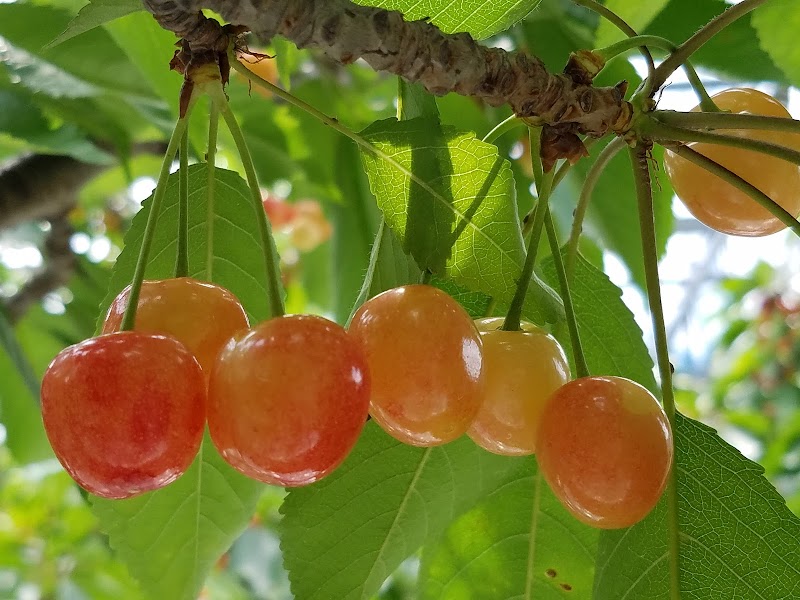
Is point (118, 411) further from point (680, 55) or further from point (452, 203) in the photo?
point (680, 55)

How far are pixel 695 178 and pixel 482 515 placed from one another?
0.47 meters

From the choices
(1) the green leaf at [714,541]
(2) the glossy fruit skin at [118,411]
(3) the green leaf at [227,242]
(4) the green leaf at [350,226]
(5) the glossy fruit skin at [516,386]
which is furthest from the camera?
(4) the green leaf at [350,226]

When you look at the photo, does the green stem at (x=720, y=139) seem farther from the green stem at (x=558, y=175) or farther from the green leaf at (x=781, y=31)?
the green leaf at (x=781, y=31)

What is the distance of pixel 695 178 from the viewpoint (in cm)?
89

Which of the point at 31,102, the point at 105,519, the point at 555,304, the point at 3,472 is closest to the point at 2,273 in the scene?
the point at 3,472

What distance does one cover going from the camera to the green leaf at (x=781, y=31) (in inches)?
41.2

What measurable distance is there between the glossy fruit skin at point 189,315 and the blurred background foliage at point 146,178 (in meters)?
0.42

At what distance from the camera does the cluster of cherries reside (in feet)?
1.83

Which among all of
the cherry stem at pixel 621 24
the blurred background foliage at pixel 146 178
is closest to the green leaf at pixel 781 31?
the blurred background foliage at pixel 146 178

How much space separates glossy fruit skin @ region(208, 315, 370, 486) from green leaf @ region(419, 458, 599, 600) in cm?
49

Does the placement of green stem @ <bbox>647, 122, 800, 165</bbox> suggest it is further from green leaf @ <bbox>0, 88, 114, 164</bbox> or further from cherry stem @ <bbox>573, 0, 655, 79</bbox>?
green leaf @ <bbox>0, 88, 114, 164</bbox>

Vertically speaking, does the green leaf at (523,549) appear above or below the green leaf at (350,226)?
above

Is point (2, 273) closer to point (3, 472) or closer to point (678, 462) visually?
point (3, 472)

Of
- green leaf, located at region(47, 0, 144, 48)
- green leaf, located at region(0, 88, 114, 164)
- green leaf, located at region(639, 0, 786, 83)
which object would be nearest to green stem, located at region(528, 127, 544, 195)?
green leaf, located at region(47, 0, 144, 48)
